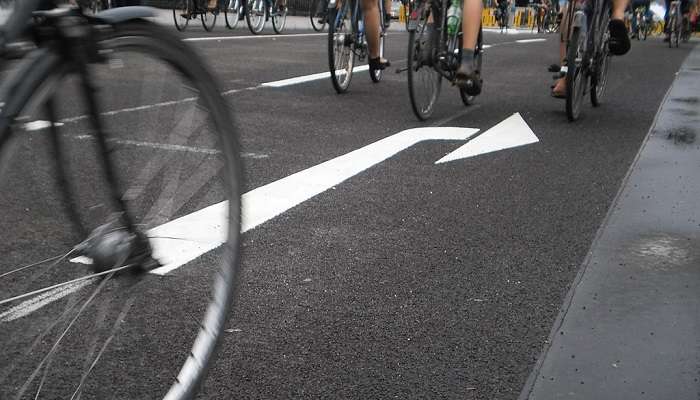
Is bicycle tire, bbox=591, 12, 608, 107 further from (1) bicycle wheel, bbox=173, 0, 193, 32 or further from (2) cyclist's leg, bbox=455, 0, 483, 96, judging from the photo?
(1) bicycle wheel, bbox=173, 0, 193, 32

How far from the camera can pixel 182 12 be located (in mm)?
17688

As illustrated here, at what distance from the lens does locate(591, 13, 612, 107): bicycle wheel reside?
7422mm

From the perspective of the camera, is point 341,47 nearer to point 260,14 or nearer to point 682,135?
point 682,135

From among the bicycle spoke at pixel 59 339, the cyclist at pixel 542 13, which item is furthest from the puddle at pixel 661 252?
the cyclist at pixel 542 13

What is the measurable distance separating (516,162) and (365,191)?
1311 mm

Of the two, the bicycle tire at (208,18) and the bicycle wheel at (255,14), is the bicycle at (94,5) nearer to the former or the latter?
the bicycle tire at (208,18)

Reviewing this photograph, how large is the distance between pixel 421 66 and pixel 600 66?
6.31ft

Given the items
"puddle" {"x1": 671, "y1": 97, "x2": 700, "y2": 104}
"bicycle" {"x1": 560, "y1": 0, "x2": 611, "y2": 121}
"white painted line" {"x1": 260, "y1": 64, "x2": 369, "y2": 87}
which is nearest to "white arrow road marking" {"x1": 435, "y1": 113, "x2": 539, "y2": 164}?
"bicycle" {"x1": 560, "y1": 0, "x2": 611, "y2": 121}

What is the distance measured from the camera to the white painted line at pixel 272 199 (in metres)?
2.05

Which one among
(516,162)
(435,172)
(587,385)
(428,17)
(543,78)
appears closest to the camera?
(587,385)

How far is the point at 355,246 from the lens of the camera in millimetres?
3738

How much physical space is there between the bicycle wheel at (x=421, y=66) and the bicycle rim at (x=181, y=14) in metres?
11.0

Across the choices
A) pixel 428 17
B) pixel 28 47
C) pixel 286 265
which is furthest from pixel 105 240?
pixel 428 17

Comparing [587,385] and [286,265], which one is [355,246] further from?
[587,385]
